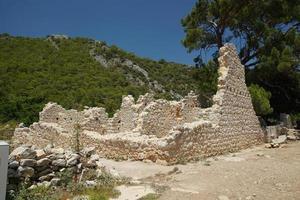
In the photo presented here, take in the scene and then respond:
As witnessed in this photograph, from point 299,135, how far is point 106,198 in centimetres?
1395

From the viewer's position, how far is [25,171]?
723 cm

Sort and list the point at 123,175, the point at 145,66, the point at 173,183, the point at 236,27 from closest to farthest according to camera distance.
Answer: the point at 173,183, the point at 123,175, the point at 236,27, the point at 145,66

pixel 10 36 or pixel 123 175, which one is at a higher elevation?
pixel 10 36

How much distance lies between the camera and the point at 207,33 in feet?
69.2

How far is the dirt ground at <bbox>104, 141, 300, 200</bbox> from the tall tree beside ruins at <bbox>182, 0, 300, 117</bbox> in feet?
26.8

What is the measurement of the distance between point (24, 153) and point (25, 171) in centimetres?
39

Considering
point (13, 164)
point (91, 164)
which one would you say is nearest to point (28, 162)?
point (13, 164)

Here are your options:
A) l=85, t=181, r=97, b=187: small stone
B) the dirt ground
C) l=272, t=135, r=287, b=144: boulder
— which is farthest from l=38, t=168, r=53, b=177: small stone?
l=272, t=135, r=287, b=144: boulder

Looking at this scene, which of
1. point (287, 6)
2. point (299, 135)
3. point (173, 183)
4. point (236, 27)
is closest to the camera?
point (173, 183)

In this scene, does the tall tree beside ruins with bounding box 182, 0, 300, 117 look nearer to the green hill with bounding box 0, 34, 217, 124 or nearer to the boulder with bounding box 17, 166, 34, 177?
the green hill with bounding box 0, 34, 217, 124

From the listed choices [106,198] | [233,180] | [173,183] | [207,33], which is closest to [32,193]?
[106,198]

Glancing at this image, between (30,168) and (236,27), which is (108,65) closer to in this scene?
(236,27)

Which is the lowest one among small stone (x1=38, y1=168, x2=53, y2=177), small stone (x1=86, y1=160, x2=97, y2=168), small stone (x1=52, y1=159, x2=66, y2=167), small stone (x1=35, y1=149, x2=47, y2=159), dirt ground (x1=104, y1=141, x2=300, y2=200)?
dirt ground (x1=104, y1=141, x2=300, y2=200)

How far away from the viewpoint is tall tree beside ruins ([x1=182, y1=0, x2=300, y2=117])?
62.0 ft
